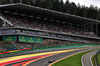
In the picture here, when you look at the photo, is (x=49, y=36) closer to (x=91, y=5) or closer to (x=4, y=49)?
(x=4, y=49)

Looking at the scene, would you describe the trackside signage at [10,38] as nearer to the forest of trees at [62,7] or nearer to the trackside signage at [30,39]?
the trackside signage at [30,39]

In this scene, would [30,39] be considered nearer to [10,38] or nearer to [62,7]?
[10,38]

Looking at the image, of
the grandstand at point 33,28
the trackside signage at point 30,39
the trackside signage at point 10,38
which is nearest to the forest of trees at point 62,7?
the grandstand at point 33,28

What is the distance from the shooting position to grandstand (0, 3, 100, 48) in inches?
1756

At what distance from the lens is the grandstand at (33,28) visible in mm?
44594

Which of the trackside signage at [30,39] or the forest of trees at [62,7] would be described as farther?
the forest of trees at [62,7]

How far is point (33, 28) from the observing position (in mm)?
48469

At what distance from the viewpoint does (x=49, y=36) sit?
52156 millimetres

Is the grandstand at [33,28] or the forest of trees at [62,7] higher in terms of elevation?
the forest of trees at [62,7]

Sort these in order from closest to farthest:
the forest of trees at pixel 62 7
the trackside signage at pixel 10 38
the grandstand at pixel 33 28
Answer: the trackside signage at pixel 10 38 < the grandstand at pixel 33 28 < the forest of trees at pixel 62 7

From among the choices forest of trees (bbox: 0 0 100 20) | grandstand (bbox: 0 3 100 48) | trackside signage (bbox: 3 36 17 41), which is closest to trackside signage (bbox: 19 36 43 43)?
grandstand (bbox: 0 3 100 48)

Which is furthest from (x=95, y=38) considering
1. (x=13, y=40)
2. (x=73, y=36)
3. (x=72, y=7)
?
(x=13, y=40)

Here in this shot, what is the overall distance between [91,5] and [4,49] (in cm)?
7212

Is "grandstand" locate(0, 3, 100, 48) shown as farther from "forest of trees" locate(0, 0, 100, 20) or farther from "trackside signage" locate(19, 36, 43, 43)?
"forest of trees" locate(0, 0, 100, 20)
